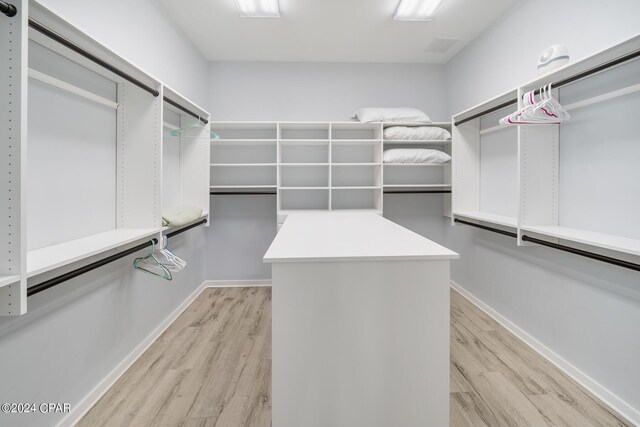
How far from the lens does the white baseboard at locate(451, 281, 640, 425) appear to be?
1.61 m

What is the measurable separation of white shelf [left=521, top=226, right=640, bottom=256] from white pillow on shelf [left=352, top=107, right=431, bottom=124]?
168cm

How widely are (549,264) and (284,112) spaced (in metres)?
2.90

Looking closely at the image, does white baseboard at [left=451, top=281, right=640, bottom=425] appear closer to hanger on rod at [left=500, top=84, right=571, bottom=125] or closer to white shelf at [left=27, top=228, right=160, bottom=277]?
hanger on rod at [left=500, top=84, right=571, bottom=125]

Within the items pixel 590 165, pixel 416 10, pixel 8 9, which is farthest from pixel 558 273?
pixel 8 9

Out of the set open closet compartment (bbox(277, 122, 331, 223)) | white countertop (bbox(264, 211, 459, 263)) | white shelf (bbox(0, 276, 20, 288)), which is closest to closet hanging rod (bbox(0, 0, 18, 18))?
white shelf (bbox(0, 276, 20, 288))

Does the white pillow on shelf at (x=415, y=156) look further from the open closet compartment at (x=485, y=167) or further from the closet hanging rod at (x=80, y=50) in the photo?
the closet hanging rod at (x=80, y=50)

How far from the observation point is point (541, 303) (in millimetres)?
2256

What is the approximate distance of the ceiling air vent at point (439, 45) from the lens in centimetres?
310

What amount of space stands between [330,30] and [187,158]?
1.80 metres

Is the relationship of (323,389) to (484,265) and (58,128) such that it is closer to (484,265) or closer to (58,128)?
(58,128)

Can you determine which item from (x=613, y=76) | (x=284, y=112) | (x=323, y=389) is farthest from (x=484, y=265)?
(x=284, y=112)

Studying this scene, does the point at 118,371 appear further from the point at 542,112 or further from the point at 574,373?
the point at 542,112

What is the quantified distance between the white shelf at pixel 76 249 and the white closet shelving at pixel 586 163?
2.37 m

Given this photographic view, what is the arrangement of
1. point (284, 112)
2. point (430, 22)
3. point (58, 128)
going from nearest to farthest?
point (58, 128), point (430, 22), point (284, 112)
